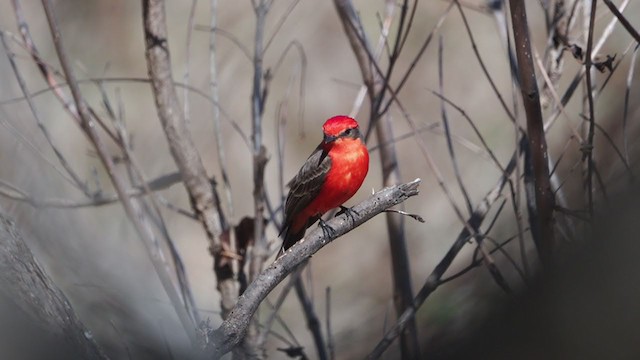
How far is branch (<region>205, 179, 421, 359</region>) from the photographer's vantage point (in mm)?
2529

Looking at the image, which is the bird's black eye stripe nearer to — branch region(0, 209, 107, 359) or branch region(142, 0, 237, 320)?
branch region(142, 0, 237, 320)

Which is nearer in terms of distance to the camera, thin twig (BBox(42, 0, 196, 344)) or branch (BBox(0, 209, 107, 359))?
branch (BBox(0, 209, 107, 359))

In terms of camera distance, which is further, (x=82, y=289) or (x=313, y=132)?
(x=313, y=132)

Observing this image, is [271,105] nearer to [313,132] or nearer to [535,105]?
[313,132]

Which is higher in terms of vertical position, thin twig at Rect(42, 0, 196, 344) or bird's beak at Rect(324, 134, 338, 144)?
bird's beak at Rect(324, 134, 338, 144)

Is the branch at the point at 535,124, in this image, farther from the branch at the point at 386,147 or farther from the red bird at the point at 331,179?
the red bird at the point at 331,179

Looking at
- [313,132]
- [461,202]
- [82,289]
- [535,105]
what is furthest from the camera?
[313,132]

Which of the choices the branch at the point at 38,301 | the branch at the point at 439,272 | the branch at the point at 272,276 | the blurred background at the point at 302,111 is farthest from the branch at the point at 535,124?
the blurred background at the point at 302,111

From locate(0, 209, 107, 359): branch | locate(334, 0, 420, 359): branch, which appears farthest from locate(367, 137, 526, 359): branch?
locate(0, 209, 107, 359): branch

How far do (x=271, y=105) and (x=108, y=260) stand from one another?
459 cm

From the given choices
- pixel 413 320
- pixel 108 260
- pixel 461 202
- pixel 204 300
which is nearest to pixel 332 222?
pixel 413 320

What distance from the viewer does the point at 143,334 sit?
8.85 feet

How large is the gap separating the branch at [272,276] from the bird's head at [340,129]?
105 cm

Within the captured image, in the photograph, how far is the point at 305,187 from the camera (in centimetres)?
428
